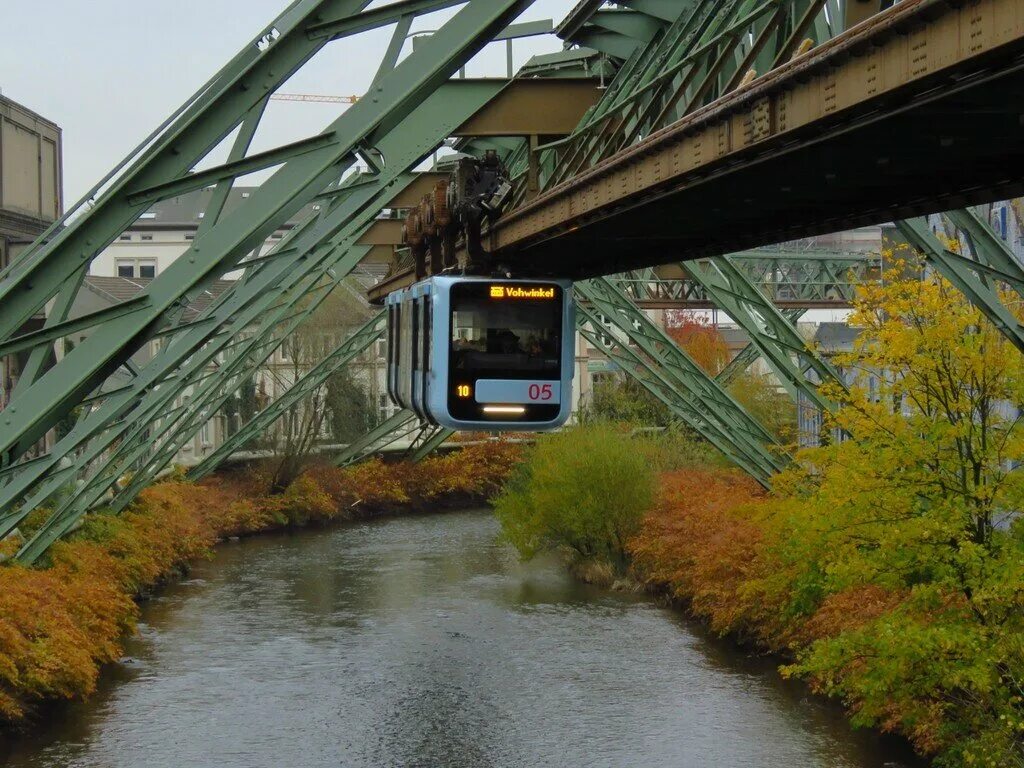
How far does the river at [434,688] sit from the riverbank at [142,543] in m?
0.62

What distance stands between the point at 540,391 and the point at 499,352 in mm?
692

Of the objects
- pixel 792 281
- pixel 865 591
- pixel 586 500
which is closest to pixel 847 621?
pixel 865 591

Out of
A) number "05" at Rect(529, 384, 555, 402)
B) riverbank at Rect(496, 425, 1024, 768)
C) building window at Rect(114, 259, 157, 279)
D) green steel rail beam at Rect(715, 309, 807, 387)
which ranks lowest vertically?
riverbank at Rect(496, 425, 1024, 768)

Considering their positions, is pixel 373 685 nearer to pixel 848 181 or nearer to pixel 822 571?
pixel 822 571

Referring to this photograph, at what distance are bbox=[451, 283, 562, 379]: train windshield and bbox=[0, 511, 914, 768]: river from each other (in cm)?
488

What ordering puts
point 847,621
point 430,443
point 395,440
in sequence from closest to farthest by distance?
point 847,621
point 395,440
point 430,443

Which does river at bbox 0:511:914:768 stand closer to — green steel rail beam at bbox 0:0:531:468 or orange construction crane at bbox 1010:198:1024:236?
orange construction crane at bbox 1010:198:1024:236

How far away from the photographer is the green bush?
1401 inches

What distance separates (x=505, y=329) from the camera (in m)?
19.6

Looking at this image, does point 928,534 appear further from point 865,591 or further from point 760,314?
point 760,314

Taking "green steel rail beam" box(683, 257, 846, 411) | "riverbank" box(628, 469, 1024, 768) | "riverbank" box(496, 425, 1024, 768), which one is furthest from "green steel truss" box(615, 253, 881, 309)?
"green steel rail beam" box(683, 257, 846, 411)

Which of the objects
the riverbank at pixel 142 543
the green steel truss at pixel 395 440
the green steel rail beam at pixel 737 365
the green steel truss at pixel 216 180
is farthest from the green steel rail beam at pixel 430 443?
the green steel truss at pixel 216 180

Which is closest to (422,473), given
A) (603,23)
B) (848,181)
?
(603,23)

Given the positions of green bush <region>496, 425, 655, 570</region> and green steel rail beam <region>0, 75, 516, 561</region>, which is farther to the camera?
green bush <region>496, 425, 655, 570</region>
